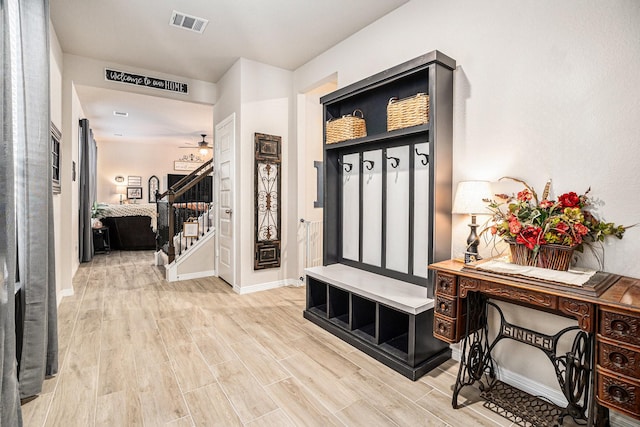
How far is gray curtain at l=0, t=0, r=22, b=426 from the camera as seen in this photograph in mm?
1510

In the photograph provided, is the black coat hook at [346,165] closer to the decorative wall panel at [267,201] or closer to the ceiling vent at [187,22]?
the decorative wall panel at [267,201]

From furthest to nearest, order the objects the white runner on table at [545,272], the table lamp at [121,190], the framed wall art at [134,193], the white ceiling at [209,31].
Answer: the framed wall art at [134,193] → the table lamp at [121,190] → the white ceiling at [209,31] → the white runner on table at [545,272]

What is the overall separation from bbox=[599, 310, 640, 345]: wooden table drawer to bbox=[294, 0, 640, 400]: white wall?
20.8 inches

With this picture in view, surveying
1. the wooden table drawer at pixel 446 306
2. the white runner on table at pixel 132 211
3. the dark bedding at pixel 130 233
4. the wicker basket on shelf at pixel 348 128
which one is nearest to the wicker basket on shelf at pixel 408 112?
the wicker basket on shelf at pixel 348 128

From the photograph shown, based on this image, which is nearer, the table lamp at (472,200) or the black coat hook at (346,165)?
the table lamp at (472,200)

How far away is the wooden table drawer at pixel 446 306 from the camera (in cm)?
201

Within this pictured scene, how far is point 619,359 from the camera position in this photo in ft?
4.45

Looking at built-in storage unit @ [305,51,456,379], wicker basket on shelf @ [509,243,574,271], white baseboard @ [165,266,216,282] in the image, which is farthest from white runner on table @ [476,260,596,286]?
white baseboard @ [165,266,216,282]

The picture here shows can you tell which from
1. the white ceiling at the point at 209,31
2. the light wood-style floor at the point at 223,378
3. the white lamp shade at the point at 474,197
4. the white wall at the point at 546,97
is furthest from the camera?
the white ceiling at the point at 209,31

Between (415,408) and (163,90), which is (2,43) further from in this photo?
(163,90)

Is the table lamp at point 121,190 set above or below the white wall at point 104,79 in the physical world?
below

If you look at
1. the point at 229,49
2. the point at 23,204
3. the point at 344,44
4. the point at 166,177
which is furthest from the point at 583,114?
the point at 166,177

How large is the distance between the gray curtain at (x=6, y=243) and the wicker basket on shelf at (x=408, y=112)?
7.60 ft

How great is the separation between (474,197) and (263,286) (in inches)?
117
